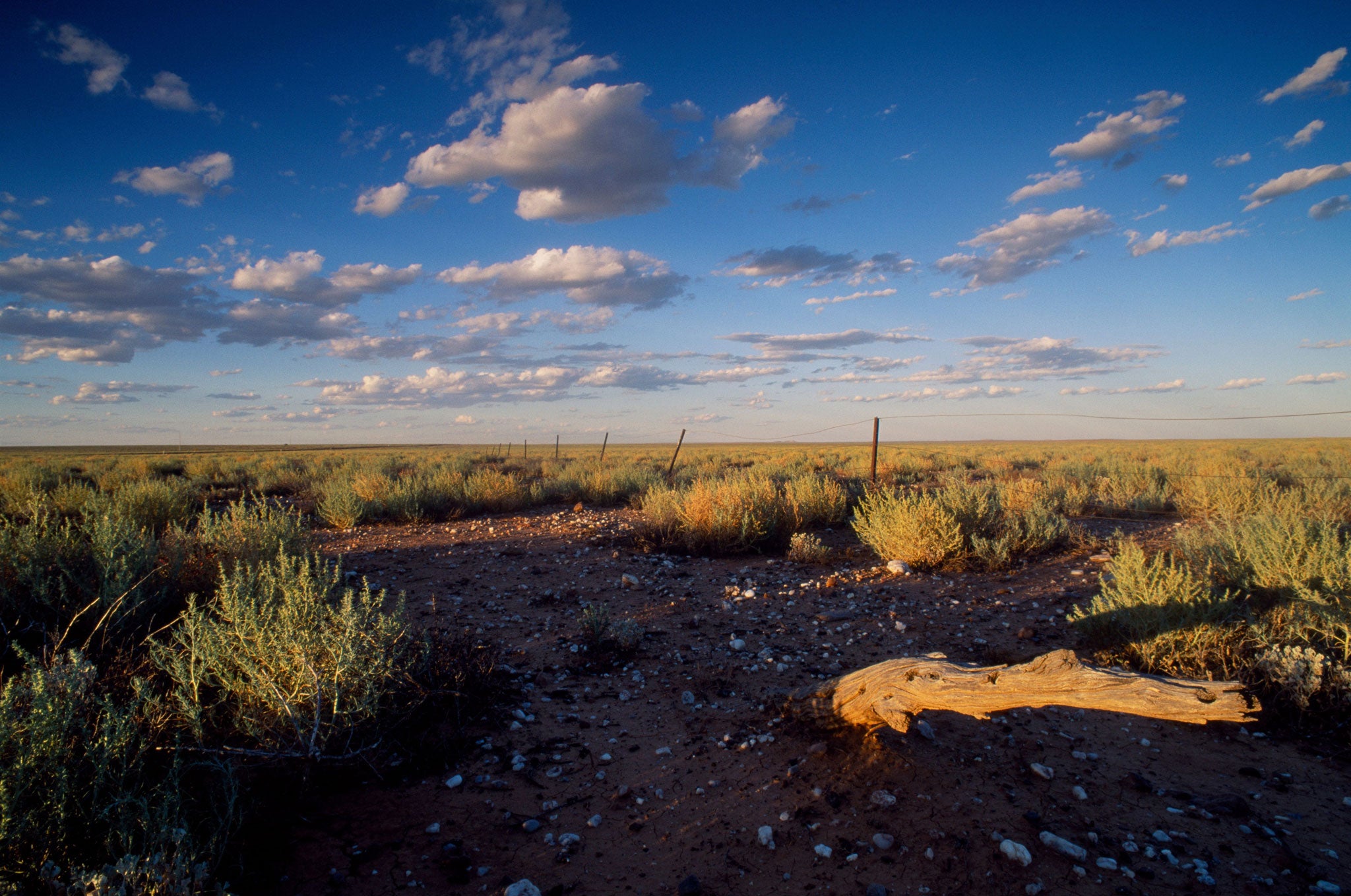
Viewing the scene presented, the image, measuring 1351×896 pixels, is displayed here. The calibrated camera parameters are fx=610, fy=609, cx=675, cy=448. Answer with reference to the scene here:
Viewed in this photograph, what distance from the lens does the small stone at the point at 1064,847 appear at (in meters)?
2.51

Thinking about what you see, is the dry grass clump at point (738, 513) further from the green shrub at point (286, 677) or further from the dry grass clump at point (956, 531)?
the green shrub at point (286, 677)

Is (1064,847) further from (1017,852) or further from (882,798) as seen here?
(882,798)

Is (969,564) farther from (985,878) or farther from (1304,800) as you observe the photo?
(985,878)

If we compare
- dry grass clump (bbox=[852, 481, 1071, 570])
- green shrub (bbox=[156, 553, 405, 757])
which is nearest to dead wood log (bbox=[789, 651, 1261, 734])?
green shrub (bbox=[156, 553, 405, 757])

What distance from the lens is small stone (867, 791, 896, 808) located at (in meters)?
2.86

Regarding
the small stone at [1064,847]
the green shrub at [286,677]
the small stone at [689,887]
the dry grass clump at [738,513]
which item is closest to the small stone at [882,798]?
the small stone at [1064,847]

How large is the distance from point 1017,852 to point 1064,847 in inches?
8.9

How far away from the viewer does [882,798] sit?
2.89 metres

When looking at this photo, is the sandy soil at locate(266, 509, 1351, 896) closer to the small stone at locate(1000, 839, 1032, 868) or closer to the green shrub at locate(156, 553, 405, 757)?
the small stone at locate(1000, 839, 1032, 868)

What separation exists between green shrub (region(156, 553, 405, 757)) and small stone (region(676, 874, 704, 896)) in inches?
66.9

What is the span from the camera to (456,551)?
8016 millimetres

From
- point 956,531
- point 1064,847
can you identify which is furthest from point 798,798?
point 956,531

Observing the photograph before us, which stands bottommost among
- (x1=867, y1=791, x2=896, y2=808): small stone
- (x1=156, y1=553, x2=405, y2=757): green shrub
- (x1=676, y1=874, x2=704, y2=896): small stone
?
(x1=676, y1=874, x2=704, y2=896): small stone

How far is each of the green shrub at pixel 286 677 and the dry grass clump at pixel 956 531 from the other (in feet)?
17.4
